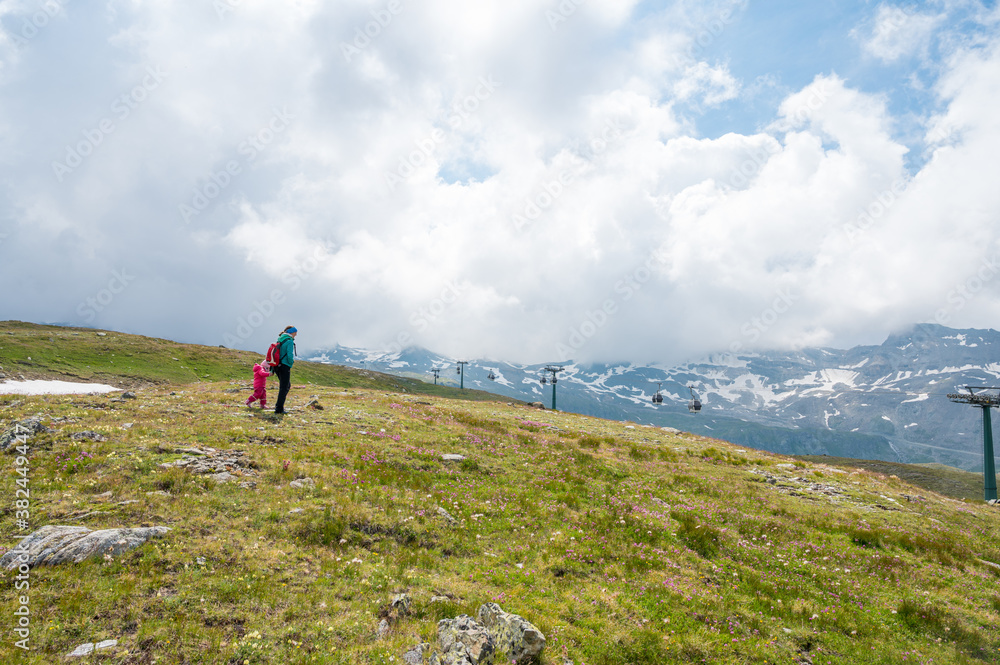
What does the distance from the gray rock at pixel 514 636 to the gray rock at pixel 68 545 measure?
7961 mm

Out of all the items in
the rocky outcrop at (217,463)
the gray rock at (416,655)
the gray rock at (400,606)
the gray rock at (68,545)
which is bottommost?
the gray rock at (416,655)

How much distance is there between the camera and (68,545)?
363 inches

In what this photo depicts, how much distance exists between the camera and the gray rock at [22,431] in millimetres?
13950

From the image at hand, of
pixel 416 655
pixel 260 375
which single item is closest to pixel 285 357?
pixel 260 375

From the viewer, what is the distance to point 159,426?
18.3m

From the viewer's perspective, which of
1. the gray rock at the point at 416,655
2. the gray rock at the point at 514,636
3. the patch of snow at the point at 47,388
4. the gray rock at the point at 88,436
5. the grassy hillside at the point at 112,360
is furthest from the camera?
the grassy hillside at the point at 112,360

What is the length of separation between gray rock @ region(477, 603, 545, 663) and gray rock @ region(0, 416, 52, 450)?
50.2ft

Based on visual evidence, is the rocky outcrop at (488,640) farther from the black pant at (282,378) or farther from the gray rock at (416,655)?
the black pant at (282,378)

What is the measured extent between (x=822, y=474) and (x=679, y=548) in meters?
21.4

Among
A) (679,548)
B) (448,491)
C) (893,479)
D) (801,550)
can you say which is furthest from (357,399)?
(893,479)

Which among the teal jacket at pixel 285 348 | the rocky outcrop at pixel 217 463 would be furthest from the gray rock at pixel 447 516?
the teal jacket at pixel 285 348

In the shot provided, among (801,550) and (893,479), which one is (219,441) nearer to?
(801,550)

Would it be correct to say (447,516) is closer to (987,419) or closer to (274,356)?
(274,356)

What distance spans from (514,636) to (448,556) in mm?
4296
